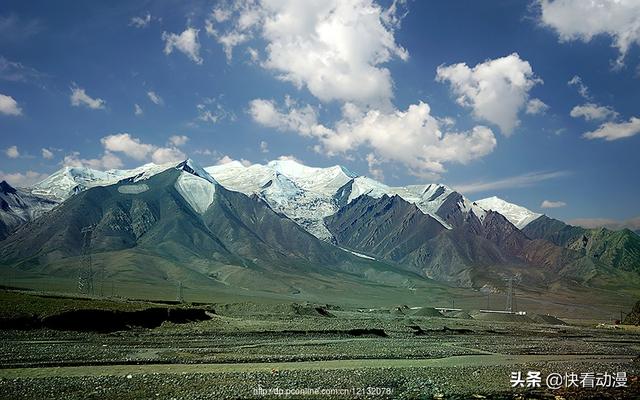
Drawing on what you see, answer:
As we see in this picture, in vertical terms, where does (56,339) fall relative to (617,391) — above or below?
below

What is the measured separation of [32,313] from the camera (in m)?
69.1

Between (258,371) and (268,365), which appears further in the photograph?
(268,365)

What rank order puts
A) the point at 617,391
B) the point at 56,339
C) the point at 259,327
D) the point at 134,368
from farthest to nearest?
the point at 259,327 < the point at 56,339 < the point at 134,368 < the point at 617,391

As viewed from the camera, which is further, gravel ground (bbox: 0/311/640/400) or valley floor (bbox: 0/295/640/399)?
valley floor (bbox: 0/295/640/399)

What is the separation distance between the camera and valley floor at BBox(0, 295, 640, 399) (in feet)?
113

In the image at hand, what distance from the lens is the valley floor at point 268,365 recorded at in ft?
113

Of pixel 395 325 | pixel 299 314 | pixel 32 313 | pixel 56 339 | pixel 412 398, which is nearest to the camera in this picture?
pixel 412 398

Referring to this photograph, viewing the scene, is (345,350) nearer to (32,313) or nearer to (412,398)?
(412,398)

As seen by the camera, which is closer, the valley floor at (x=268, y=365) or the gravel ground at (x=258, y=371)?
the gravel ground at (x=258, y=371)

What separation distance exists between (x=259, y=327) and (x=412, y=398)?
61246mm

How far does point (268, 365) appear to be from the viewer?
160 ft

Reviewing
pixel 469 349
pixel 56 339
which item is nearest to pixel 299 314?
pixel 469 349

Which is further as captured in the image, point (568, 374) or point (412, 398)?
point (568, 374)

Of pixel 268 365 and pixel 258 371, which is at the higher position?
pixel 258 371
